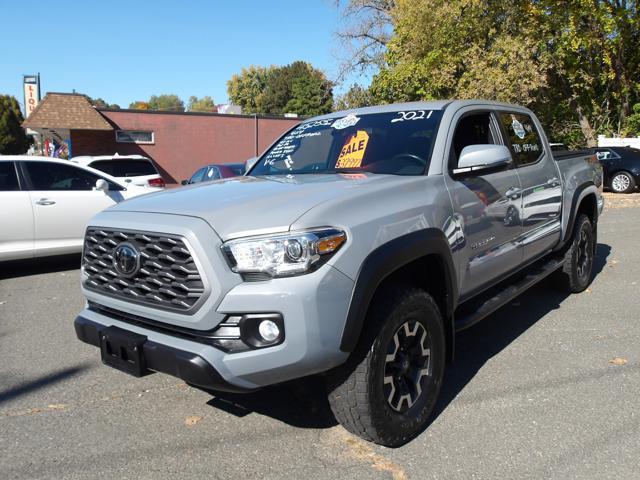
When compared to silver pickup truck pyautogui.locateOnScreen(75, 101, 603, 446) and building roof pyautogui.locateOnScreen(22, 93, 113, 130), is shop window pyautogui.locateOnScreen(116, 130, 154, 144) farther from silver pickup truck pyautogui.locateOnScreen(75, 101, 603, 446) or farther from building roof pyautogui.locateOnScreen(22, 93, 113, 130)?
silver pickup truck pyautogui.locateOnScreen(75, 101, 603, 446)

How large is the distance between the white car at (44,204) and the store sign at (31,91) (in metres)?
42.8

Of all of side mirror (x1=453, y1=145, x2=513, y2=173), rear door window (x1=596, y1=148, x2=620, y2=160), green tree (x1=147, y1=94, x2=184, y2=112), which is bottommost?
side mirror (x1=453, y1=145, x2=513, y2=173)

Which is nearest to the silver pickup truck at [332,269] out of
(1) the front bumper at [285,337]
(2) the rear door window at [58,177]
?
(1) the front bumper at [285,337]

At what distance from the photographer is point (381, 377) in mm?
2693

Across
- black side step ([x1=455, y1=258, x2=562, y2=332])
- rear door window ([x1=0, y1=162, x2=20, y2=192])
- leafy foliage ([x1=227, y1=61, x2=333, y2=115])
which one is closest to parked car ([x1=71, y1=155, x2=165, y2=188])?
rear door window ([x1=0, y1=162, x2=20, y2=192])

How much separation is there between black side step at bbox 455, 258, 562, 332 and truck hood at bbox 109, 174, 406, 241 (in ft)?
3.41

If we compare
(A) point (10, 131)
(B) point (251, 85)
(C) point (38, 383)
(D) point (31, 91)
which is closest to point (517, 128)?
(C) point (38, 383)

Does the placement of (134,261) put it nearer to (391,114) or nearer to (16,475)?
(16,475)

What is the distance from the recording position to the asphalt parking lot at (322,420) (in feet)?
9.01

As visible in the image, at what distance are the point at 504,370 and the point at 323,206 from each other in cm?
214

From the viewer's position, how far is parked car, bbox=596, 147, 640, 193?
55.0ft

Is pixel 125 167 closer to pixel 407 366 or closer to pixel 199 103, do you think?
pixel 407 366

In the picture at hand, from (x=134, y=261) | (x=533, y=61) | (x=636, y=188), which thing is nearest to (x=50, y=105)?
(x=533, y=61)

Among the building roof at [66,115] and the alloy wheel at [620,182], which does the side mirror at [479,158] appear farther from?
the building roof at [66,115]
